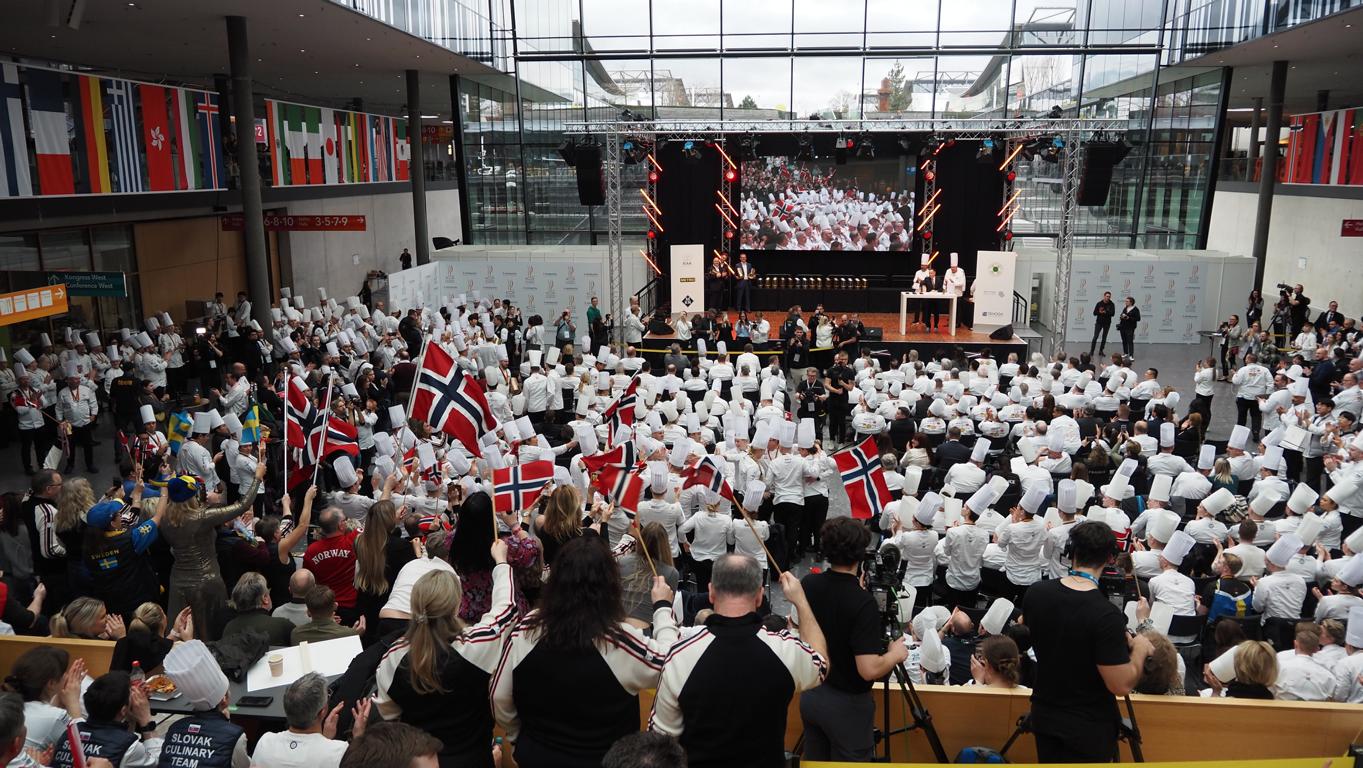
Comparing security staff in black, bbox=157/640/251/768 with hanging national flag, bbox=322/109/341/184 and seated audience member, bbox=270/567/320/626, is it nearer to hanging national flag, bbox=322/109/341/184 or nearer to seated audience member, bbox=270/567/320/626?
seated audience member, bbox=270/567/320/626

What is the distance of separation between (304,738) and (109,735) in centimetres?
93

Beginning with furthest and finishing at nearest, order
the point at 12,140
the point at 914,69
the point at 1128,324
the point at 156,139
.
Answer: the point at 914,69
the point at 1128,324
the point at 156,139
the point at 12,140

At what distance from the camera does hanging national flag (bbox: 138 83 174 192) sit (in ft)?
55.2

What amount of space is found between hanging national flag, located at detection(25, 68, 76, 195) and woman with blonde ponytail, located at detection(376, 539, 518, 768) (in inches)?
551

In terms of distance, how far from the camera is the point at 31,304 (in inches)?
424

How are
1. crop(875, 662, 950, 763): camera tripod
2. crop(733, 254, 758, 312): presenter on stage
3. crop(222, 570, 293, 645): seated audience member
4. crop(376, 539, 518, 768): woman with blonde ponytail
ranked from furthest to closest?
crop(733, 254, 758, 312): presenter on stage → crop(222, 570, 293, 645): seated audience member → crop(875, 662, 950, 763): camera tripod → crop(376, 539, 518, 768): woman with blonde ponytail

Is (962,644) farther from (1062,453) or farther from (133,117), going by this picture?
(133,117)

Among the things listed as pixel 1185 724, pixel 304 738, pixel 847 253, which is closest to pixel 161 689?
pixel 304 738

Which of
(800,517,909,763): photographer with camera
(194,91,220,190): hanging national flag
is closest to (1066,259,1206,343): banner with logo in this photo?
(194,91,220,190): hanging national flag

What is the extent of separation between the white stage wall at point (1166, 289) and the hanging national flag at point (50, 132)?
21084 millimetres

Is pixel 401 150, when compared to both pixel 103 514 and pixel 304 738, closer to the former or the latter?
pixel 103 514

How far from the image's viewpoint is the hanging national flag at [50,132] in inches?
549

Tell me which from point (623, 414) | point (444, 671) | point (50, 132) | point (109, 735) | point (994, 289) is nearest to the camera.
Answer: point (444, 671)

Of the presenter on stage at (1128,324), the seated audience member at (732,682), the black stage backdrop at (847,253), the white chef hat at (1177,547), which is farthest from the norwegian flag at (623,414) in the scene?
the black stage backdrop at (847,253)
